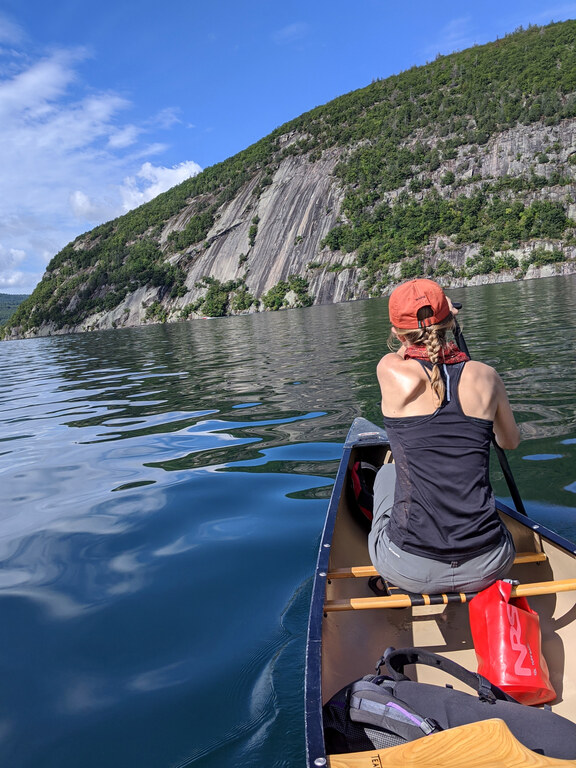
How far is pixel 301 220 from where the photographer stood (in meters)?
96.2

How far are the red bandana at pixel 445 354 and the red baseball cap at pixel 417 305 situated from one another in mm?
128

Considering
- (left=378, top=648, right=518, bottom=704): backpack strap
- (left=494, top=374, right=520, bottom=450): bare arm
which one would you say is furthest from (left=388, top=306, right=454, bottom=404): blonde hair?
(left=378, top=648, right=518, bottom=704): backpack strap

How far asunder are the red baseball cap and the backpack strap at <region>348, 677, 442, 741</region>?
190 cm

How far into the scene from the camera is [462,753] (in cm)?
207

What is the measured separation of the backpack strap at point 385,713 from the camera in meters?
2.27

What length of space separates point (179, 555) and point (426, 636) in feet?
8.99

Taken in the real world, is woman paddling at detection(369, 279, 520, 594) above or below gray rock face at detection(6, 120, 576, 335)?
below

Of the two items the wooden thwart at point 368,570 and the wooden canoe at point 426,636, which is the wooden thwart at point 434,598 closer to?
the wooden canoe at point 426,636

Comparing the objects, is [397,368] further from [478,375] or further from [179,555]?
[179,555]

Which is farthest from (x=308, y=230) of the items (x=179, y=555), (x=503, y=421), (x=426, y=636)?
(x=426, y=636)

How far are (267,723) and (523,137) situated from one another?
102451 millimetres

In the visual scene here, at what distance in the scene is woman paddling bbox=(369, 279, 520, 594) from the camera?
3.14 m

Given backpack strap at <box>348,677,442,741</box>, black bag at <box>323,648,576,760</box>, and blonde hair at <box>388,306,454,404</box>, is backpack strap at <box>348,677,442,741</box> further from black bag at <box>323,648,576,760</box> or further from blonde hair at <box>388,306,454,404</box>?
blonde hair at <box>388,306,454,404</box>

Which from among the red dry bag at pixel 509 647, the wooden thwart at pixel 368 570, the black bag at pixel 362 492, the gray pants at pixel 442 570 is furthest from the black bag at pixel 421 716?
the black bag at pixel 362 492
